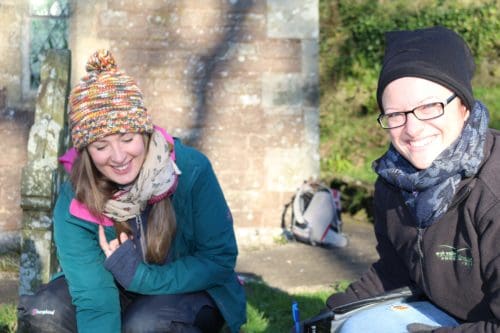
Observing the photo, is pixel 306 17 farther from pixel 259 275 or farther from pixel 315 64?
pixel 259 275

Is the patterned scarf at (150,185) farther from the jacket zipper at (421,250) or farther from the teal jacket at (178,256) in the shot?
the jacket zipper at (421,250)

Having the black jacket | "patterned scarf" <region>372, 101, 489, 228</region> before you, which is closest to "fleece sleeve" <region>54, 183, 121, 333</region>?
the black jacket

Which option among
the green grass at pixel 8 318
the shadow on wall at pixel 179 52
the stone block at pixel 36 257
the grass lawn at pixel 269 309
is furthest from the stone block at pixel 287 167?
the stone block at pixel 36 257

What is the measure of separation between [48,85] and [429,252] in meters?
2.36

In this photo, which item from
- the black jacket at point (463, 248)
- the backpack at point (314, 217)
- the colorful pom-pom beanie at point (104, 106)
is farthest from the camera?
the backpack at point (314, 217)

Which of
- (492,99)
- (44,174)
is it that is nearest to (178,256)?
(44,174)

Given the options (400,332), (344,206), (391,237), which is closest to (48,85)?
(391,237)

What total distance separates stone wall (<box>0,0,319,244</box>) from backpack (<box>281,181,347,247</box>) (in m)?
0.20

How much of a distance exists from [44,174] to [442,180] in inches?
84.0

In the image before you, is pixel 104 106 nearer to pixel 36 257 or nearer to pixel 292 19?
pixel 36 257

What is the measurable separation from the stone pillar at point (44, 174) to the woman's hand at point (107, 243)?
2.47ft

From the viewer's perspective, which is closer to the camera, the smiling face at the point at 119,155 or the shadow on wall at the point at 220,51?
the smiling face at the point at 119,155

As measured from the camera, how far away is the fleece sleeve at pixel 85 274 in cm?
321

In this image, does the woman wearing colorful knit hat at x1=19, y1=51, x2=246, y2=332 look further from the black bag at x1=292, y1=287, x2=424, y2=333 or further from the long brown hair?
the black bag at x1=292, y1=287, x2=424, y2=333
